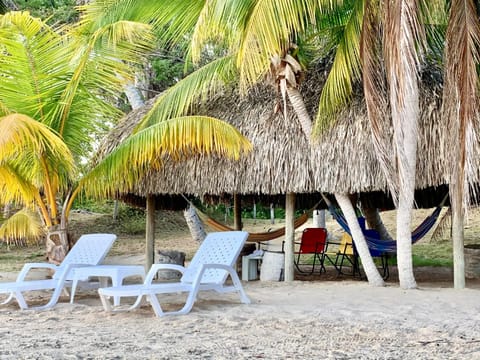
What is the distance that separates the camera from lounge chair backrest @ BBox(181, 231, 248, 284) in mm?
5590

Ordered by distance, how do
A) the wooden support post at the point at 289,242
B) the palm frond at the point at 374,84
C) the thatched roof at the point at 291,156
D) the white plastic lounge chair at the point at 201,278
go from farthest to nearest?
the wooden support post at the point at 289,242, the thatched roof at the point at 291,156, the palm frond at the point at 374,84, the white plastic lounge chair at the point at 201,278

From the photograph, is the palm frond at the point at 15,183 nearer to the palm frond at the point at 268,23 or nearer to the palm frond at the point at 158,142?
the palm frond at the point at 158,142

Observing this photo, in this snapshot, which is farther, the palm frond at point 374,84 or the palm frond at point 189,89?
the palm frond at point 189,89

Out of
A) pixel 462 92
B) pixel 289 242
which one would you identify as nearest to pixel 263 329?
pixel 462 92

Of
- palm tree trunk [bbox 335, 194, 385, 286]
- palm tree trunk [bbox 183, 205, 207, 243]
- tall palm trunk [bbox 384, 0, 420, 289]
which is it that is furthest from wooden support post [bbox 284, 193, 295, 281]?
palm tree trunk [bbox 183, 205, 207, 243]

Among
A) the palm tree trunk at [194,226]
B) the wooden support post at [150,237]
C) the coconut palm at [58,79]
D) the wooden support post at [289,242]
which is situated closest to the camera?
the coconut palm at [58,79]

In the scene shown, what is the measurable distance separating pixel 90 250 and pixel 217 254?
57.7 inches

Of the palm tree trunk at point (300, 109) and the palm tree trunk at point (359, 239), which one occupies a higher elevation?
the palm tree trunk at point (300, 109)

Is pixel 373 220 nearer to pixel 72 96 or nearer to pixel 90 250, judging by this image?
pixel 90 250

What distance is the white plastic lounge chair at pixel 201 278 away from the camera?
4898 millimetres

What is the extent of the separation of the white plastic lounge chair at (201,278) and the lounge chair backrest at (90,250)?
80 centimetres

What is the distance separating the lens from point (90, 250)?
21.3 ft

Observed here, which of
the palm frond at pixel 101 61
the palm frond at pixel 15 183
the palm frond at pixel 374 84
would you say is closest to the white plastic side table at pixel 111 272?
the palm frond at pixel 15 183

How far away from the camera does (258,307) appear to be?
18.5 ft
